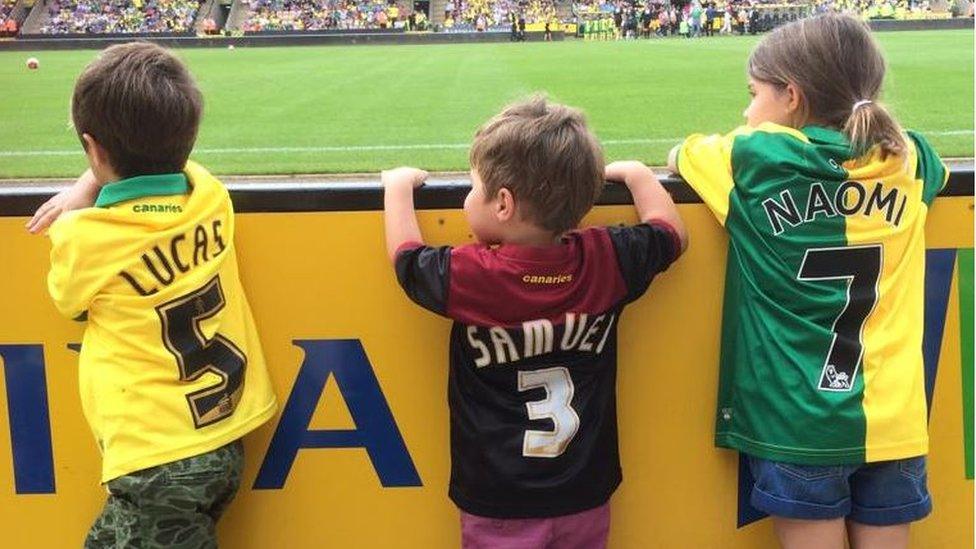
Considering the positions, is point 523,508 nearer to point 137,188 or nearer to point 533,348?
point 533,348

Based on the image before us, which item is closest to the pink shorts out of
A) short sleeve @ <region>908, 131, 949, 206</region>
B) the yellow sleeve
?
the yellow sleeve

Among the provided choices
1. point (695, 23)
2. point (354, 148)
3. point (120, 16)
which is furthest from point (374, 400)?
point (120, 16)

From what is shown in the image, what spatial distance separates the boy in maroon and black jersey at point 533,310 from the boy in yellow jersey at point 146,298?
1.42ft

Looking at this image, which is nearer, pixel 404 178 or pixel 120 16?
pixel 404 178

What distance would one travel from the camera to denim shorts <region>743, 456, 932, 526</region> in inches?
80.9

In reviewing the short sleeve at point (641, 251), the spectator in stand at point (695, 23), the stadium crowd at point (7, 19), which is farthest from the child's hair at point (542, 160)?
the stadium crowd at point (7, 19)

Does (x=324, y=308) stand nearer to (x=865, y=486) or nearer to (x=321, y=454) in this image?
(x=321, y=454)

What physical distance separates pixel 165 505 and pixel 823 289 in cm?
141

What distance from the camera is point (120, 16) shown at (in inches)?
1821

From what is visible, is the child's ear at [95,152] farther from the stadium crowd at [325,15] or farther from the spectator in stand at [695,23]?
the stadium crowd at [325,15]

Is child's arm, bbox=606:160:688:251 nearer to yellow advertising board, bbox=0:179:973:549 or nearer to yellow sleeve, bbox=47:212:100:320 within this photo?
yellow advertising board, bbox=0:179:973:549

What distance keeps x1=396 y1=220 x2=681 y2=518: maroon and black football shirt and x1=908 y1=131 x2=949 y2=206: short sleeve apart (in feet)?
1.89

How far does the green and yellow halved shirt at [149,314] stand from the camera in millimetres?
1901

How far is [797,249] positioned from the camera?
2068 mm
